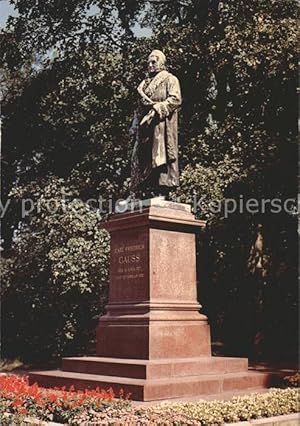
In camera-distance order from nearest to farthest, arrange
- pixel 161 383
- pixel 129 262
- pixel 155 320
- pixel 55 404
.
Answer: pixel 55 404 → pixel 161 383 → pixel 155 320 → pixel 129 262

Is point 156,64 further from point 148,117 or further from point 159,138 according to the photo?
point 159,138

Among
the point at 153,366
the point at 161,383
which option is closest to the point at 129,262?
the point at 153,366

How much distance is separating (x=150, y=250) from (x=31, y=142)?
15600mm

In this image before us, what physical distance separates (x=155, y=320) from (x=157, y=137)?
3439 mm

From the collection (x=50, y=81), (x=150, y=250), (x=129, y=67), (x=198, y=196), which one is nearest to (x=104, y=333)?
(x=150, y=250)

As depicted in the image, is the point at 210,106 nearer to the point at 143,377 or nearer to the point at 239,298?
the point at 239,298

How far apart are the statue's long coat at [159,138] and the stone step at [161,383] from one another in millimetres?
3670

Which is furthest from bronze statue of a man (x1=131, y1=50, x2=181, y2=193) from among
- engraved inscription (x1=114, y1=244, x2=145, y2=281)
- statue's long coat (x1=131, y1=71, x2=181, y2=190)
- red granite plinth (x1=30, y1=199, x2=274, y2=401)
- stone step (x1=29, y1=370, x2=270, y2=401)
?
stone step (x1=29, y1=370, x2=270, y2=401)

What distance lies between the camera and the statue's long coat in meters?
12.2

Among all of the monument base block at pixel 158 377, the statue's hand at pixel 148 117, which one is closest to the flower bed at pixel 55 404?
the monument base block at pixel 158 377

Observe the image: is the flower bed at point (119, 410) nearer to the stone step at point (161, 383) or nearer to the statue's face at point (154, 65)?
the stone step at point (161, 383)

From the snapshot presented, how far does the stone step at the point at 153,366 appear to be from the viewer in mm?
10047

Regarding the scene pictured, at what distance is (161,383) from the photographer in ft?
31.4

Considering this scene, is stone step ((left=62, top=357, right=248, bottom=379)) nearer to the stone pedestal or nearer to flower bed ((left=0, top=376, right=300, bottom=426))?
the stone pedestal
